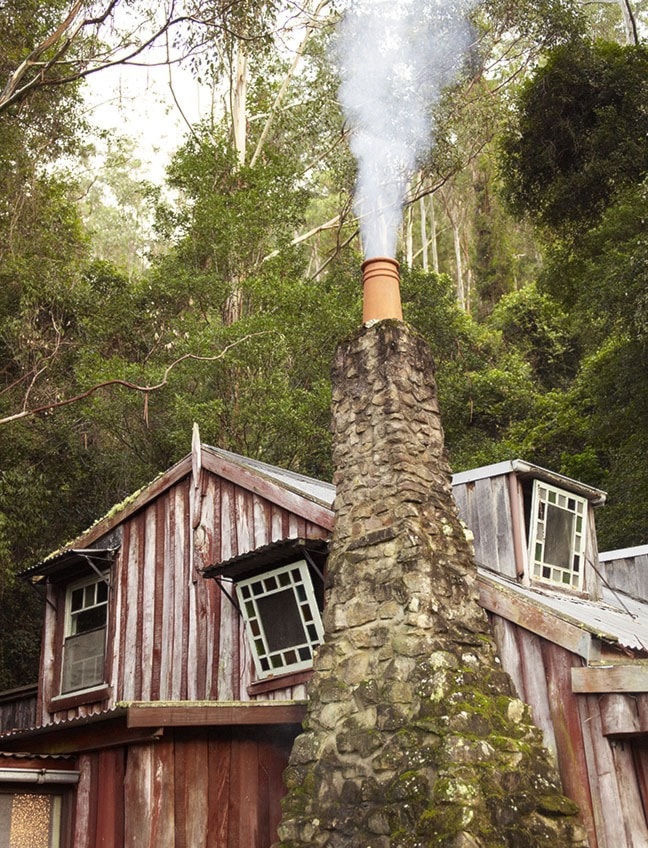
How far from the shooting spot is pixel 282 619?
898 cm

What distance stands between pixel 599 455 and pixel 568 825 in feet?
48.4

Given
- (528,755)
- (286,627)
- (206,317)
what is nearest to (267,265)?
(206,317)

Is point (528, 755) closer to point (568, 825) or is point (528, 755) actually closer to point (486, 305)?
point (568, 825)

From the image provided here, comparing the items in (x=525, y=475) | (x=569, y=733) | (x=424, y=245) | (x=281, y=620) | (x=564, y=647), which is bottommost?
(x=569, y=733)

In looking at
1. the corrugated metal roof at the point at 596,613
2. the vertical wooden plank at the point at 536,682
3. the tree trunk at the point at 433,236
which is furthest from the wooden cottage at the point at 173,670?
the tree trunk at the point at 433,236

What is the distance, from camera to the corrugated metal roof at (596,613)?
6.94m

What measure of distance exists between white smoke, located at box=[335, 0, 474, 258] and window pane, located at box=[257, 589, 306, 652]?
377 centimetres

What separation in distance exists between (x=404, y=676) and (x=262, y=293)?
12519 millimetres

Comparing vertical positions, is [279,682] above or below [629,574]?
below

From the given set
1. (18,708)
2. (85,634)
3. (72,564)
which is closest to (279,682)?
(85,634)

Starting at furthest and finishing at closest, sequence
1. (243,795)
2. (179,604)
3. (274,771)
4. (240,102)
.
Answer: (240,102) < (179,604) < (274,771) < (243,795)

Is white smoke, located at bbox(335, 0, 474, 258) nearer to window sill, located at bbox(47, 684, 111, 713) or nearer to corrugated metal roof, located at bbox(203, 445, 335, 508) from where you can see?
corrugated metal roof, located at bbox(203, 445, 335, 508)

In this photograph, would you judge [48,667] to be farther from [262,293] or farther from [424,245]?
[424,245]

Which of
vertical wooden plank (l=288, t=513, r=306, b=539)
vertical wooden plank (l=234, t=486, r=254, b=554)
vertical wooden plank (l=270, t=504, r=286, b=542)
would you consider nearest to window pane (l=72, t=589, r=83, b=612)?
vertical wooden plank (l=234, t=486, r=254, b=554)
